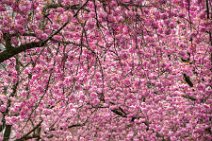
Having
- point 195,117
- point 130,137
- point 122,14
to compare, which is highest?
point 122,14

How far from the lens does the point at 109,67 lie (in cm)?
1116

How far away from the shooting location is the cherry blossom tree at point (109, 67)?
610 cm

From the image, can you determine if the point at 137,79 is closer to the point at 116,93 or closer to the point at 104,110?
the point at 116,93

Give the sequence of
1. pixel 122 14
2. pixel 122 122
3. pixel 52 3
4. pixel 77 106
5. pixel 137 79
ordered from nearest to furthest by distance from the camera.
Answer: pixel 122 14, pixel 52 3, pixel 137 79, pixel 77 106, pixel 122 122

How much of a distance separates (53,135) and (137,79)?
4652 millimetres

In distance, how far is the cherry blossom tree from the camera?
6098 mm

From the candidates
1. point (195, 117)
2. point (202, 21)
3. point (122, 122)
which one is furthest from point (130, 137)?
point (202, 21)

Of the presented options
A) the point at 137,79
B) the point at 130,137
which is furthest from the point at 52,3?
the point at 130,137

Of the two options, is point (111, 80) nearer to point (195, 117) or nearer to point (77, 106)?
point (77, 106)

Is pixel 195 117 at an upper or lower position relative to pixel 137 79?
lower

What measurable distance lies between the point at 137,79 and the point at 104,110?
162 inches

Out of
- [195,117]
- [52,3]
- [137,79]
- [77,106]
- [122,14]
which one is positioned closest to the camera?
[122,14]

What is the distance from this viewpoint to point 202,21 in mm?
6625

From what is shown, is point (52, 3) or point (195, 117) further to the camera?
point (195, 117)
